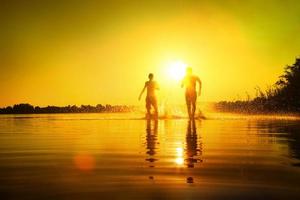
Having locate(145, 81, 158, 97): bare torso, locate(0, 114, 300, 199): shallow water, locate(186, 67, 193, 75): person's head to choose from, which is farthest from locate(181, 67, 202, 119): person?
locate(0, 114, 300, 199): shallow water

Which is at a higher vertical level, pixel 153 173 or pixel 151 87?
pixel 151 87

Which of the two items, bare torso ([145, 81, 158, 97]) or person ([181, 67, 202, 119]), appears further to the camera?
bare torso ([145, 81, 158, 97])

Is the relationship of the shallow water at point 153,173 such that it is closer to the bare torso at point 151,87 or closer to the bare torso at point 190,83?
the bare torso at point 190,83

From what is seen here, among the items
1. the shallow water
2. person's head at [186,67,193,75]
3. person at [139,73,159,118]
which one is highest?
person's head at [186,67,193,75]

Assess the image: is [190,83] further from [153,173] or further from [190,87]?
[153,173]

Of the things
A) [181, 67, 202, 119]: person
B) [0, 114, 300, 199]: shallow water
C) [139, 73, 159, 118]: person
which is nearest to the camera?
[0, 114, 300, 199]: shallow water

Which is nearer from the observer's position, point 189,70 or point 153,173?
point 153,173

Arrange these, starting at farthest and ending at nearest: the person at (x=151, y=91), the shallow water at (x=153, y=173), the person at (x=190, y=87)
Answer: the person at (x=151, y=91), the person at (x=190, y=87), the shallow water at (x=153, y=173)

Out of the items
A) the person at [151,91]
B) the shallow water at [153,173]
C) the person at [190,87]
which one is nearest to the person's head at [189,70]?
the person at [190,87]

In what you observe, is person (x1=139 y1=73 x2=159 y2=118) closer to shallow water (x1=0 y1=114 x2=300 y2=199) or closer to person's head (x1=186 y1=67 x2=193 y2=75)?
person's head (x1=186 y1=67 x2=193 y2=75)

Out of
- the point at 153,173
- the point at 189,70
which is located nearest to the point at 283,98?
the point at 189,70

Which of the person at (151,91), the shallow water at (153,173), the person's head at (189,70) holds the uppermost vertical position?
the person's head at (189,70)

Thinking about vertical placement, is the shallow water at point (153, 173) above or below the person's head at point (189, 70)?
→ below

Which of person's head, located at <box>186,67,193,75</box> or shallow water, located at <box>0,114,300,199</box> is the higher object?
person's head, located at <box>186,67,193,75</box>
